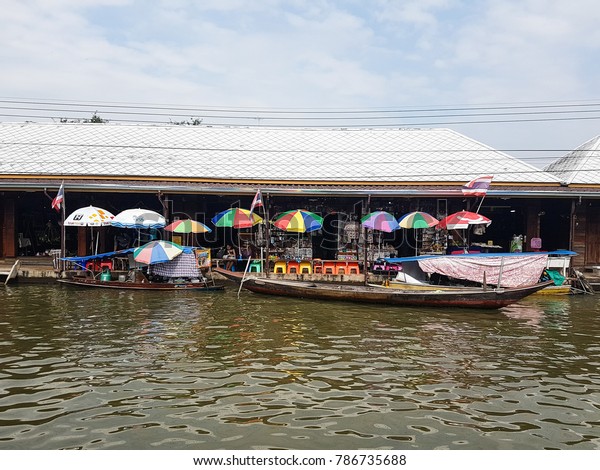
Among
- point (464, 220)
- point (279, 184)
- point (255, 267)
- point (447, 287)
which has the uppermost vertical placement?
point (279, 184)

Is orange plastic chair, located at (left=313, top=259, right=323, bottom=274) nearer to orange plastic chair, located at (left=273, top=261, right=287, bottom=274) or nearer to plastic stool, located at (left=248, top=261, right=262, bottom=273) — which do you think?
orange plastic chair, located at (left=273, top=261, right=287, bottom=274)

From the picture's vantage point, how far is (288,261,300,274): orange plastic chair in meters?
17.9

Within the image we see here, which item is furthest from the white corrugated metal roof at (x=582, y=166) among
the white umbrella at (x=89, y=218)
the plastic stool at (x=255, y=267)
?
the white umbrella at (x=89, y=218)

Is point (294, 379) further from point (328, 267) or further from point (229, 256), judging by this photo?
point (229, 256)

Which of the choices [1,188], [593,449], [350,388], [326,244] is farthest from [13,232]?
[593,449]

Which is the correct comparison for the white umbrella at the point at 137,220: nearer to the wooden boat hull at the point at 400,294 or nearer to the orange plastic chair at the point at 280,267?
the wooden boat hull at the point at 400,294

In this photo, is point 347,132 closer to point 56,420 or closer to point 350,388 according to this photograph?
point 350,388

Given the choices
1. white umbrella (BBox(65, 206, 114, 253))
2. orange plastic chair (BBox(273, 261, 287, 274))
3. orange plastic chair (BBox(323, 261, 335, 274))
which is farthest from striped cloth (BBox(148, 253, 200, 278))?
orange plastic chair (BBox(323, 261, 335, 274))

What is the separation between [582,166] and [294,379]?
19.1 meters

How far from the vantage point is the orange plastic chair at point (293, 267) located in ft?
58.7

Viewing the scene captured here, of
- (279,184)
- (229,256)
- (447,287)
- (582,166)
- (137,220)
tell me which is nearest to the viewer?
(447,287)

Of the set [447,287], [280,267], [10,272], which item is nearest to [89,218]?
[10,272]

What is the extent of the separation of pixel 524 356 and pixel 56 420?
25.6 ft

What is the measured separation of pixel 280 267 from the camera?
707 inches
